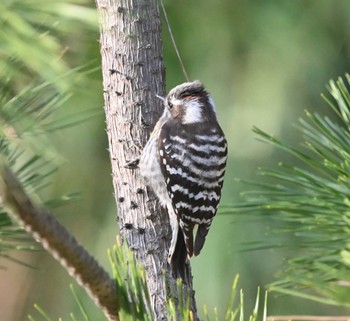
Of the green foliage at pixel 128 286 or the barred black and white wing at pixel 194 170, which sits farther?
the barred black and white wing at pixel 194 170

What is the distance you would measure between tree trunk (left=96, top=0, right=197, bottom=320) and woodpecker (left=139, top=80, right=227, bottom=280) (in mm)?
116

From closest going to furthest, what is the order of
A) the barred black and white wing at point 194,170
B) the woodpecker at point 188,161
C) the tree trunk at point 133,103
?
the tree trunk at point 133,103 < the woodpecker at point 188,161 < the barred black and white wing at point 194,170

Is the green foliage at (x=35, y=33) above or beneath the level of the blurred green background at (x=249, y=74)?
beneath

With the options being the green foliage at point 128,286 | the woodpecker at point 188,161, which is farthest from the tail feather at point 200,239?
the green foliage at point 128,286

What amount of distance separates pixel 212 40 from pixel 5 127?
2183 millimetres

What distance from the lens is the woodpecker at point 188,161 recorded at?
7.58 ft

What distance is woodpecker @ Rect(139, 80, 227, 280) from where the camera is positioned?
91.0 inches

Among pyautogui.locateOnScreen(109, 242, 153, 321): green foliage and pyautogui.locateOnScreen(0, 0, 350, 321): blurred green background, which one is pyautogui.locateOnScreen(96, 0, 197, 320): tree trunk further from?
pyautogui.locateOnScreen(0, 0, 350, 321): blurred green background

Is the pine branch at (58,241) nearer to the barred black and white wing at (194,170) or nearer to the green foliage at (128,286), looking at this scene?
the green foliage at (128,286)

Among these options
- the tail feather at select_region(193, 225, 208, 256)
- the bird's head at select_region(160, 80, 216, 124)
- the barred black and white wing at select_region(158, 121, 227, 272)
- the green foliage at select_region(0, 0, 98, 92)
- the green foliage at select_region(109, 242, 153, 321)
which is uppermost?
the bird's head at select_region(160, 80, 216, 124)

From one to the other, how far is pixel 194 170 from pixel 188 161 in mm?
37

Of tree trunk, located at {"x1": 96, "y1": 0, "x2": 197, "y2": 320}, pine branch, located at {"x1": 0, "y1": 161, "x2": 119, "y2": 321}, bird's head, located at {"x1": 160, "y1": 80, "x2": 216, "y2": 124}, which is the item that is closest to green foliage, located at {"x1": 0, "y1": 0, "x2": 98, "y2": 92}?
pine branch, located at {"x1": 0, "y1": 161, "x2": 119, "y2": 321}

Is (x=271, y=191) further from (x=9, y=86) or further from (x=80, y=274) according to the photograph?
(x=9, y=86)

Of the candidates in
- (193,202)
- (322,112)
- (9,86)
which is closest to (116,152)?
(193,202)
